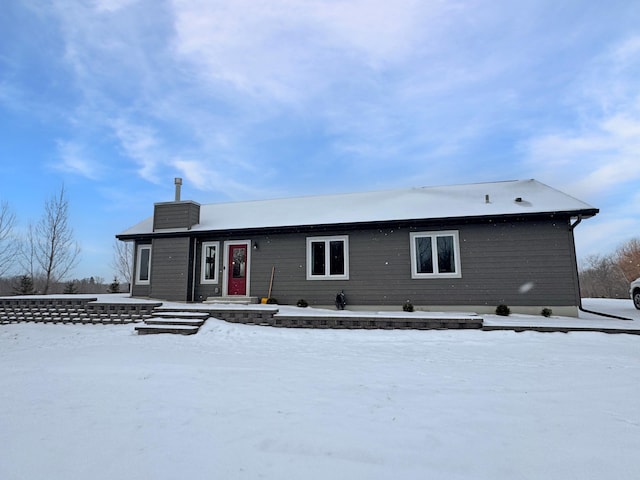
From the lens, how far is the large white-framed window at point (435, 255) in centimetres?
1005

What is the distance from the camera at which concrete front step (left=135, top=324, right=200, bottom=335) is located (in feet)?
26.2

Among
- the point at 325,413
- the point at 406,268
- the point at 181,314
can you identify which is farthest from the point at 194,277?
the point at 325,413

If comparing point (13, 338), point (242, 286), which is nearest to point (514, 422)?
point (242, 286)

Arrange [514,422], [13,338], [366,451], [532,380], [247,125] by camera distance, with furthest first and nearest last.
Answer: [247,125], [13,338], [532,380], [514,422], [366,451]

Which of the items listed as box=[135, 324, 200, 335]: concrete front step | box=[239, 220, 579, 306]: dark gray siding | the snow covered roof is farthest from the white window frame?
box=[135, 324, 200, 335]: concrete front step

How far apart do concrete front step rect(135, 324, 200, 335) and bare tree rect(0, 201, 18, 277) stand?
15.0 m

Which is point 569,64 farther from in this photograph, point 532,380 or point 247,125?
point 247,125

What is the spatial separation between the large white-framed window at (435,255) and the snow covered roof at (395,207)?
646 millimetres

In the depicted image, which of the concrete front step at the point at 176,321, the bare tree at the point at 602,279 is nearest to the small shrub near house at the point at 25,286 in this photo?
the concrete front step at the point at 176,321

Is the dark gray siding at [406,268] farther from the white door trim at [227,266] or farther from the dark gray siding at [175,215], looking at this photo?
the dark gray siding at [175,215]

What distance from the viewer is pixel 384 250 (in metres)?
10.6

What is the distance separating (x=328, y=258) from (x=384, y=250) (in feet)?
5.92

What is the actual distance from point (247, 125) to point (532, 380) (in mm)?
19960

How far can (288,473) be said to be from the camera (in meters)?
2.12
